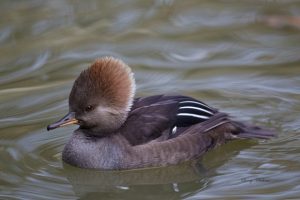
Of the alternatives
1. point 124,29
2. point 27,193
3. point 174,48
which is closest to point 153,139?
point 27,193

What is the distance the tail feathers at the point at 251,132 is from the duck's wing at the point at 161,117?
0.97 feet

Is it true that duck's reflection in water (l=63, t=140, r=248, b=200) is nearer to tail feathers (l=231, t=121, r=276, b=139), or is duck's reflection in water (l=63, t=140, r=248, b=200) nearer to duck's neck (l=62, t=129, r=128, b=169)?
duck's neck (l=62, t=129, r=128, b=169)

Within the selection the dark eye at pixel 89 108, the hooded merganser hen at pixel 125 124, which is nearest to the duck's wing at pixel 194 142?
the hooded merganser hen at pixel 125 124

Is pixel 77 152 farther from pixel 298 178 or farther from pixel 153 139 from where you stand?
pixel 298 178

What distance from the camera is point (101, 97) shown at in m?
6.87

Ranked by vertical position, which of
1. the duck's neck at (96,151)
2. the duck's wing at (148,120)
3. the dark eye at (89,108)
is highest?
the dark eye at (89,108)

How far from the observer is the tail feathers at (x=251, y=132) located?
286 inches

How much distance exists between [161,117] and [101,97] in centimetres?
56

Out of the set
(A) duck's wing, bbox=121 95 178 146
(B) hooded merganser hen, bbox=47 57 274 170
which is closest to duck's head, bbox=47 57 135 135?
(B) hooded merganser hen, bbox=47 57 274 170

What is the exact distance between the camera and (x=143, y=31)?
33.2 ft

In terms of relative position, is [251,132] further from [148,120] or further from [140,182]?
[140,182]

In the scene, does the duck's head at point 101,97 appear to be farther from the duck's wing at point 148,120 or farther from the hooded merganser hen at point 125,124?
the duck's wing at point 148,120

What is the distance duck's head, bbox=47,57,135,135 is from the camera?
6.75 m

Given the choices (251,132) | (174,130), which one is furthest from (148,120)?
(251,132)
